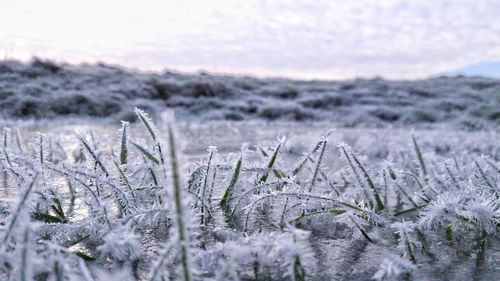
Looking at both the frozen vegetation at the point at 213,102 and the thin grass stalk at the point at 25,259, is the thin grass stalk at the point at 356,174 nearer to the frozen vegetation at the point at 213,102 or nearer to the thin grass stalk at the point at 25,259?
the thin grass stalk at the point at 25,259

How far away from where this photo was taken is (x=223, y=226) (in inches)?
44.8

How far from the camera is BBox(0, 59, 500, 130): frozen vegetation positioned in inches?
264

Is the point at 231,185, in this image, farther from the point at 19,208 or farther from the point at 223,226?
the point at 19,208

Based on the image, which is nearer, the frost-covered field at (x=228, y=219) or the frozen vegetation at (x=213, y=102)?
the frost-covered field at (x=228, y=219)

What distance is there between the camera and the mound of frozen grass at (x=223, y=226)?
73 centimetres

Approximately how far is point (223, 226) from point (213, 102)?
809 cm

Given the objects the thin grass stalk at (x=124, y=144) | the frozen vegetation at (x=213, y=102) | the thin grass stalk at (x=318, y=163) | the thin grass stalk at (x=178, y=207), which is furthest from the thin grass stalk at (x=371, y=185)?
the frozen vegetation at (x=213, y=102)

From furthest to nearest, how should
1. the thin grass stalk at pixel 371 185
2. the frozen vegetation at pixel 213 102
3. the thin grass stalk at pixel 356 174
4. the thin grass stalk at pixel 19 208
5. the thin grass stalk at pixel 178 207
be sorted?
the frozen vegetation at pixel 213 102, the thin grass stalk at pixel 371 185, the thin grass stalk at pixel 356 174, the thin grass stalk at pixel 19 208, the thin grass stalk at pixel 178 207

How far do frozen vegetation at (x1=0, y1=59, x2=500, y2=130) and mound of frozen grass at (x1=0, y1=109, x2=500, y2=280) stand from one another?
4855 mm

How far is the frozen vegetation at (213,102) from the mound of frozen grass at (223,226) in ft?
15.9

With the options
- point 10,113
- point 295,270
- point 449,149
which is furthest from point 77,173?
point 10,113

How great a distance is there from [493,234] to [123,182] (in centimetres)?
93

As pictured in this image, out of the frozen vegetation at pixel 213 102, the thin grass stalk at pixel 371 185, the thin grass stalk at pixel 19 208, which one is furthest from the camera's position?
the frozen vegetation at pixel 213 102

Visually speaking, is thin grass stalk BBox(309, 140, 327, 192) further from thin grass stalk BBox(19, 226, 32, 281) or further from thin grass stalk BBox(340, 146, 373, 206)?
thin grass stalk BBox(19, 226, 32, 281)
